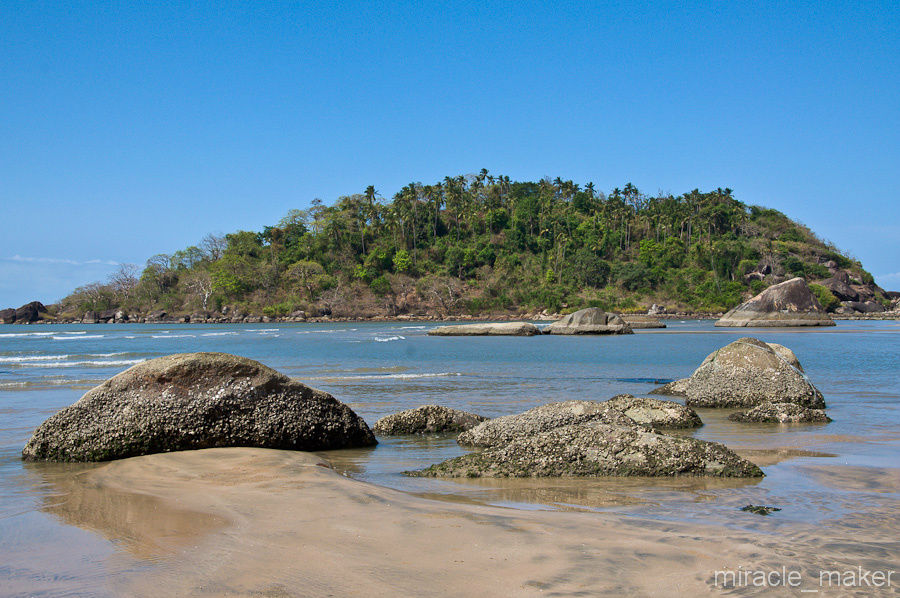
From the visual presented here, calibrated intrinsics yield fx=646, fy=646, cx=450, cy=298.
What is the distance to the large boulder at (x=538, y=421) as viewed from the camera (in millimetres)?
8227

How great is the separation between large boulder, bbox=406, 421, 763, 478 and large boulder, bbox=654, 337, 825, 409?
5.94 m

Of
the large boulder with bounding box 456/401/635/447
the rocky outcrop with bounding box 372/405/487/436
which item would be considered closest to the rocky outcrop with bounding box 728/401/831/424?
the large boulder with bounding box 456/401/635/447

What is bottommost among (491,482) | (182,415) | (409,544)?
(491,482)

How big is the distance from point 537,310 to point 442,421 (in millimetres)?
94606

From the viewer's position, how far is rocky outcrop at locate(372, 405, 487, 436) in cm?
977

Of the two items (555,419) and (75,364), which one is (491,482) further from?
(75,364)

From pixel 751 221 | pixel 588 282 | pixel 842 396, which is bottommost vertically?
pixel 842 396

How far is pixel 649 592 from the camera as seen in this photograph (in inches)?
134

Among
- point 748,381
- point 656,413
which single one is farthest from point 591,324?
point 656,413

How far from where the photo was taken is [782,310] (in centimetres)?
6506

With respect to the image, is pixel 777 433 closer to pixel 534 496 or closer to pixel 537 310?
pixel 534 496

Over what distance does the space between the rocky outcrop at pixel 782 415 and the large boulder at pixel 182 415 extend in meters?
6.93

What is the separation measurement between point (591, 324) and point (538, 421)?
4460 centimetres

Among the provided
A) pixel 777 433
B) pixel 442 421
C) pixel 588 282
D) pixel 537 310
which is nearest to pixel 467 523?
pixel 442 421
